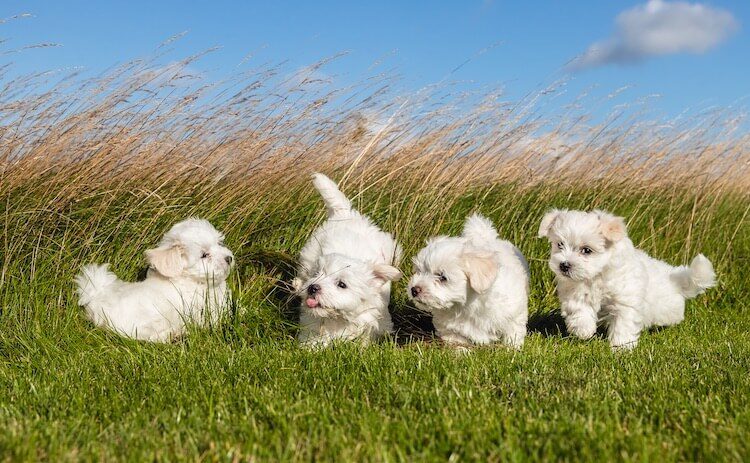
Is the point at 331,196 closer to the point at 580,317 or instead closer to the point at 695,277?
the point at 580,317

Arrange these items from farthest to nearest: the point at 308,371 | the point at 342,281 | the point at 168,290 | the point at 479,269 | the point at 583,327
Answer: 1. the point at 583,327
2. the point at 168,290
3. the point at 342,281
4. the point at 479,269
5. the point at 308,371

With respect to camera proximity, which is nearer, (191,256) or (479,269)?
(479,269)

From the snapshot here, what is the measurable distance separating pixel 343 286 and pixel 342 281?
0.14 ft

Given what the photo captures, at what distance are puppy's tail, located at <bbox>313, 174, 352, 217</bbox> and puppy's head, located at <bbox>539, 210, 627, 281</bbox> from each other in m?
1.66

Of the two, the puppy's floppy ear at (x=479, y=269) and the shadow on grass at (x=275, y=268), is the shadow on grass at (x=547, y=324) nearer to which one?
the puppy's floppy ear at (x=479, y=269)

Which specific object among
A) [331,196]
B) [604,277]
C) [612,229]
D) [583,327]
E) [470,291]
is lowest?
[583,327]

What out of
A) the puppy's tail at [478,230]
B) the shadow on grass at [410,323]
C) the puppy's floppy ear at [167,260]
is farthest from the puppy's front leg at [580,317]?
the puppy's floppy ear at [167,260]

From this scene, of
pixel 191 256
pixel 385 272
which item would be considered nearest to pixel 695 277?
pixel 385 272

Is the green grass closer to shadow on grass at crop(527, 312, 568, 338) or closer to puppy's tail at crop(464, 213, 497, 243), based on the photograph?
shadow on grass at crop(527, 312, 568, 338)

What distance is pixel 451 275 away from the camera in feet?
15.7

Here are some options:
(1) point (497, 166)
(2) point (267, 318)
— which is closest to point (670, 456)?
(2) point (267, 318)

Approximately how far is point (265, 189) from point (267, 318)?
4.34 ft

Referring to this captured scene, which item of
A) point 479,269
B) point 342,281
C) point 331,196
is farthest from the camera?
point 331,196

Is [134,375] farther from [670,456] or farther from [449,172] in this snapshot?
[449,172]
